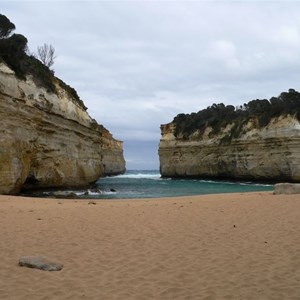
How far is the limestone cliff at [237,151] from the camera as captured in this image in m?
41.4

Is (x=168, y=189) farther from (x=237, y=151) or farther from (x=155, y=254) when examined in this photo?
(x=155, y=254)

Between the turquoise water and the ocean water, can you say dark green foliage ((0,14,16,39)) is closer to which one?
the ocean water

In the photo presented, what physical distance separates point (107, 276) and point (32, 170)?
20930 millimetres

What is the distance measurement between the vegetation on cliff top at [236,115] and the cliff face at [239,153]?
2.60 feet

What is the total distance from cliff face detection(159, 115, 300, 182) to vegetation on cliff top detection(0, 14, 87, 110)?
26379mm

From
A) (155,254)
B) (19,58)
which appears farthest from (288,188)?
(19,58)

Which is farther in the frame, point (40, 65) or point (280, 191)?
point (40, 65)

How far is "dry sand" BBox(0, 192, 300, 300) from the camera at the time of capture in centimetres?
508

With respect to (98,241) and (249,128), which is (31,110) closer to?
(98,241)

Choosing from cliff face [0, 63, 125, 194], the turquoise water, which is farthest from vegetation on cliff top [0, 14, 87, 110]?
the turquoise water

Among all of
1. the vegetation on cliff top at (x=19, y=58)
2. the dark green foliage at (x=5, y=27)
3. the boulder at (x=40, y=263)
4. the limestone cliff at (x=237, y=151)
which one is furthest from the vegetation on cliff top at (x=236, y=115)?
the boulder at (x=40, y=263)

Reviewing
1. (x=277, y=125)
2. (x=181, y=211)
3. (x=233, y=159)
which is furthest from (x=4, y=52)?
(x=233, y=159)

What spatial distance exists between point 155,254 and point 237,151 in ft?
147

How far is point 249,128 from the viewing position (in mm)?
47562
